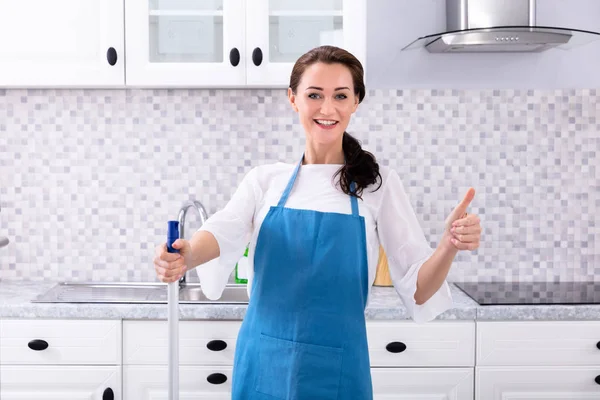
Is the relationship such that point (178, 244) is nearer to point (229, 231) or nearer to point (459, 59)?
point (229, 231)

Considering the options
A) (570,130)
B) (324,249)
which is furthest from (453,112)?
(324,249)

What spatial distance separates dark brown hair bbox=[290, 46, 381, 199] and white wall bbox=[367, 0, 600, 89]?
42.1 inches

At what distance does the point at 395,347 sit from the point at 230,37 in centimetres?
114

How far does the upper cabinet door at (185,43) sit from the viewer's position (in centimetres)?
226

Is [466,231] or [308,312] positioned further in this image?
[308,312]

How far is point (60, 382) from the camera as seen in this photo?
83.8 inches

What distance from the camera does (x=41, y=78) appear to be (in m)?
2.27

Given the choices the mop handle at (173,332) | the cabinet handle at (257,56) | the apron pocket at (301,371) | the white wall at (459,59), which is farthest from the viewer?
the white wall at (459,59)

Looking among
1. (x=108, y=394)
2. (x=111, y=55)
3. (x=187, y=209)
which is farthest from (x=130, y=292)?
(x=111, y=55)

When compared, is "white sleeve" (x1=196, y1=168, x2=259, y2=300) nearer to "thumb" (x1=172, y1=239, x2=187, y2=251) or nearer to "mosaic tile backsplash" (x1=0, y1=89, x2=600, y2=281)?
"thumb" (x1=172, y1=239, x2=187, y2=251)

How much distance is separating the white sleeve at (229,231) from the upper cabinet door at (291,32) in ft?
2.47

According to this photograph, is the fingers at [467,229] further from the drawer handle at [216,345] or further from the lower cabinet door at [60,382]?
the lower cabinet door at [60,382]

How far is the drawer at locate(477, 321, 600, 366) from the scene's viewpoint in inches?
82.8

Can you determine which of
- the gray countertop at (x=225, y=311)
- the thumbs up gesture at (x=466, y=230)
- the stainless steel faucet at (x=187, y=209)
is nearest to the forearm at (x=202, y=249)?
the thumbs up gesture at (x=466, y=230)
